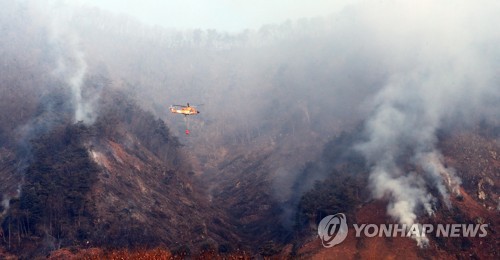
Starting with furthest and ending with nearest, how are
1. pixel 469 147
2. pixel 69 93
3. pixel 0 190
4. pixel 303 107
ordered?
pixel 303 107 → pixel 69 93 → pixel 469 147 → pixel 0 190

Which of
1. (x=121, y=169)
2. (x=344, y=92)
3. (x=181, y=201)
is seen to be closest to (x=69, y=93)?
(x=121, y=169)

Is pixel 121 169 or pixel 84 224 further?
pixel 121 169

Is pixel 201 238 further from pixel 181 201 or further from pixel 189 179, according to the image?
pixel 189 179

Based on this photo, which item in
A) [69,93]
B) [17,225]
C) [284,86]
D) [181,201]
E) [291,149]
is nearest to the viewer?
[17,225]

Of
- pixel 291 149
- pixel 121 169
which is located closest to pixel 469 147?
pixel 291 149

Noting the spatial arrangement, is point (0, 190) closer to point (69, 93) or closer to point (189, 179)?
point (69, 93)

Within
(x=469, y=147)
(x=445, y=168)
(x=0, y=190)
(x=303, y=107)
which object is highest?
(x=303, y=107)

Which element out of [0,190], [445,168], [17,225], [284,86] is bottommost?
[17,225]

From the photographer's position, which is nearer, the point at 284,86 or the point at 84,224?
the point at 84,224

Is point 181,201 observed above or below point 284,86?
below
